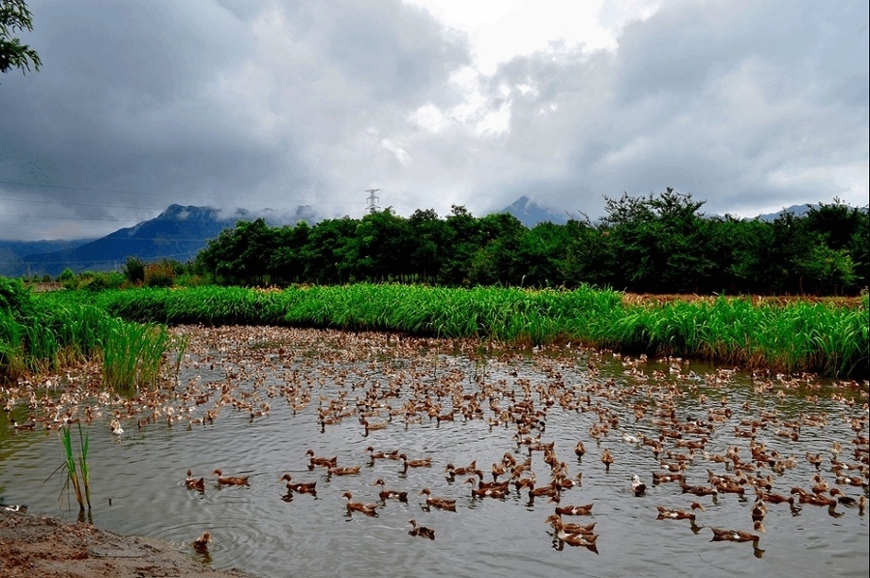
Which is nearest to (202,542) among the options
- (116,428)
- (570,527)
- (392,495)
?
(392,495)

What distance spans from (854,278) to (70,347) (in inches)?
788

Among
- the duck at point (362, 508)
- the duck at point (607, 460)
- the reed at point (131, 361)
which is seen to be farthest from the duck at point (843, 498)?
the reed at point (131, 361)

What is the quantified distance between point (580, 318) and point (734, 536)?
38.9 ft

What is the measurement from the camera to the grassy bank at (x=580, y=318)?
12336mm

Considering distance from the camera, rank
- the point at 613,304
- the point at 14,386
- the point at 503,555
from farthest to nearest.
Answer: the point at 613,304
the point at 14,386
the point at 503,555

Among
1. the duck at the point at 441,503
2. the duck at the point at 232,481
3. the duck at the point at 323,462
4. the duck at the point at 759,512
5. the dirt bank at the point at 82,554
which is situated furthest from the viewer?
the duck at the point at 323,462

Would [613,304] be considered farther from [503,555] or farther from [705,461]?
[503,555]

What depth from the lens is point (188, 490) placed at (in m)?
6.75

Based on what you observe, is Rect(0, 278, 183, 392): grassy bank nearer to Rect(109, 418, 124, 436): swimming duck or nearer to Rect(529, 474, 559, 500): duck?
Rect(109, 418, 124, 436): swimming duck

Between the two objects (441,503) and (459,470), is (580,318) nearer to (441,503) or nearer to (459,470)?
(459,470)

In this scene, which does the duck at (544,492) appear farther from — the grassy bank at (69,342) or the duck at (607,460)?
the grassy bank at (69,342)

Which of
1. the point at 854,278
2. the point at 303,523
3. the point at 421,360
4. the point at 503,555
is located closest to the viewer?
the point at 503,555

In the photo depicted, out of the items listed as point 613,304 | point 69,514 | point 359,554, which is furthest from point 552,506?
point 613,304

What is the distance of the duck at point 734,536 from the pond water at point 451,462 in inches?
2.7
